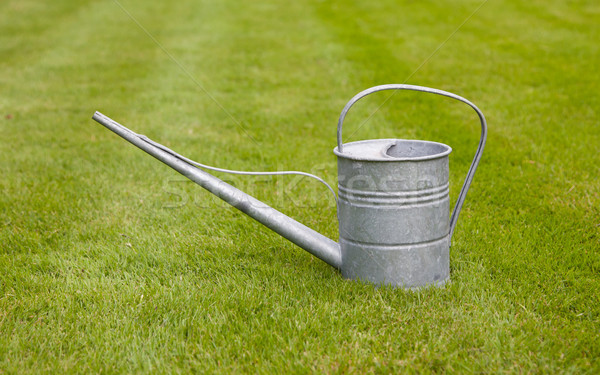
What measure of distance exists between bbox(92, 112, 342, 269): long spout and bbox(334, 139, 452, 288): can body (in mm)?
110

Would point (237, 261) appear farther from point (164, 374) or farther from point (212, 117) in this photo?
point (212, 117)

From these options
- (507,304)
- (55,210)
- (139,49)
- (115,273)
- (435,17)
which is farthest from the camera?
(435,17)

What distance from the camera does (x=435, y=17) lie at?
990 cm

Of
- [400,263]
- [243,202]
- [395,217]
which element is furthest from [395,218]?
[243,202]

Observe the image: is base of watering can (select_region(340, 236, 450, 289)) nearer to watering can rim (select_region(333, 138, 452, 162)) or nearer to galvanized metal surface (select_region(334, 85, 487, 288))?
galvanized metal surface (select_region(334, 85, 487, 288))

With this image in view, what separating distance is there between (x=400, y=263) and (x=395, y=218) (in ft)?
0.67

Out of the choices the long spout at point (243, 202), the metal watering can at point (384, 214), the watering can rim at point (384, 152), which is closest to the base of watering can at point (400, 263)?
the metal watering can at point (384, 214)

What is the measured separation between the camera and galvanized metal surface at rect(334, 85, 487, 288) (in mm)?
2332

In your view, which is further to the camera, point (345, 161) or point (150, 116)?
point (150, 116)

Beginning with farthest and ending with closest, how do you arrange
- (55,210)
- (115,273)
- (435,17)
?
1. (435,17)
2. (55,210)
3. (115,273)

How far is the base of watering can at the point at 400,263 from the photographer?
2.42 metres

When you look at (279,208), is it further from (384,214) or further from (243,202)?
(384,214)

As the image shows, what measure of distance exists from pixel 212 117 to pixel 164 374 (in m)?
3.88

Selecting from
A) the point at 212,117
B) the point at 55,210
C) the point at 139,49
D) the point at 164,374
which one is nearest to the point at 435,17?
the point at 139,49
